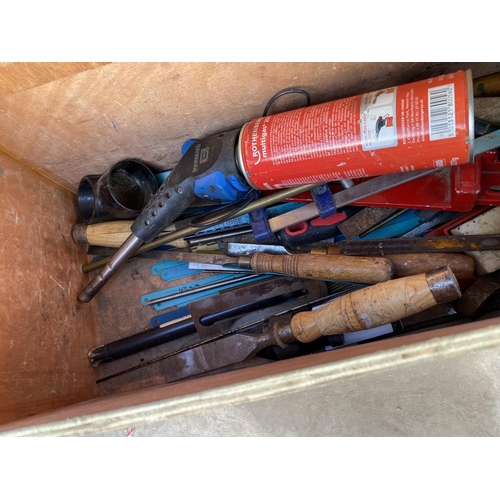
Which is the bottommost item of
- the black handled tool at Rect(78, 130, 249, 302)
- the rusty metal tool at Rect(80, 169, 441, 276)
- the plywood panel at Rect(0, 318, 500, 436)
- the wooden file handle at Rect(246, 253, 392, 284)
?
the wooden file handle at Rect(246, 253, 392, 284)

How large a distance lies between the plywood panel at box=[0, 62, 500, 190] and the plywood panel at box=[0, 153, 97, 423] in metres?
0.13

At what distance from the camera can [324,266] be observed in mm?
1032

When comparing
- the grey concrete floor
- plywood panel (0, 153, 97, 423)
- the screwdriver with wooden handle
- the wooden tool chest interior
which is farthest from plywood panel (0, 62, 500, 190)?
the grey concrete floor

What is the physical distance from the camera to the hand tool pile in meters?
0.80

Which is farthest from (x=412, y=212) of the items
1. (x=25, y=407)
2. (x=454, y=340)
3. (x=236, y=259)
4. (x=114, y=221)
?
(x=25, y=407)

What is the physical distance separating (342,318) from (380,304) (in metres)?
0.09

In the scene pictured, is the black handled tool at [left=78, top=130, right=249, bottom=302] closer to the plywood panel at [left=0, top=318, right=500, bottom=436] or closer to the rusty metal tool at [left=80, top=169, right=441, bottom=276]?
the rusty metal tool at [left=80, top=169, right=441, bottom=276]

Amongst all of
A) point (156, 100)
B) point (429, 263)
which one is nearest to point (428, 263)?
point (429, 263)

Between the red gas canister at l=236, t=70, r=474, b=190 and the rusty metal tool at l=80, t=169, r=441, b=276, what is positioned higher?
the red gas canister at l=236, t=70, r=474, b=190

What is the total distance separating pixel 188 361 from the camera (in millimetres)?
1168

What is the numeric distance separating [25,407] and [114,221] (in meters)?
0.57

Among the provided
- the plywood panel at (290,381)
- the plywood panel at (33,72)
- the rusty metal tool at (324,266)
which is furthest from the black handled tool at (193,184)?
the plywood panel at (290,381)

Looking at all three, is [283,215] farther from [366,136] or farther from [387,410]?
[387,410]

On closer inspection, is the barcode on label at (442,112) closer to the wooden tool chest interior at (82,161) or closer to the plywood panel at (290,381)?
the wooden tool chest interior at (82,161)
